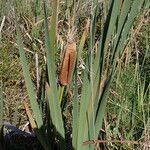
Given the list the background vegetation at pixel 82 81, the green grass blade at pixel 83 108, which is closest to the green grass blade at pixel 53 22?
the background vegetation at pixel 82 81

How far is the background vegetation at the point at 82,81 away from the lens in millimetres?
843

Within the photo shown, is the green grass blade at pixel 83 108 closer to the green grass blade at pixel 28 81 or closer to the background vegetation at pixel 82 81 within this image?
the background vegetation at pixel 82 81

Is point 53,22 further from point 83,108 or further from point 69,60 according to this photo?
point 83,108

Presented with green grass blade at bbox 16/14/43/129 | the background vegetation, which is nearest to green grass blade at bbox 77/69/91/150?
the background vegetation

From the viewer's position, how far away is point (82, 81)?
3.10 feet

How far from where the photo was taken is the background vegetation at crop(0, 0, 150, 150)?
0.84m

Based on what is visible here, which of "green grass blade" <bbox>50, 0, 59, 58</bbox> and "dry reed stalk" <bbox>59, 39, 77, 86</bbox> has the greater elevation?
"green grass blade" <bbox>50, 0, 59, 58</bbox>

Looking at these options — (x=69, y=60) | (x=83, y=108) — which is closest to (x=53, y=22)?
(x=69, y=60)

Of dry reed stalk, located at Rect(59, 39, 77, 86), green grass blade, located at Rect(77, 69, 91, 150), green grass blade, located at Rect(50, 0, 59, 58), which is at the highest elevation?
green grass blade, located at Rect(50, 0, 59, 58)

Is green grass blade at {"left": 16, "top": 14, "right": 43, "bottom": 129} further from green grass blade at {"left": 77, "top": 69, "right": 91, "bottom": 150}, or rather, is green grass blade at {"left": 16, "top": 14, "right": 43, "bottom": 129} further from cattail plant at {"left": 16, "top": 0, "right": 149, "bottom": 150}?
green grass blade at {"left": 77, "top": 69, "right": 91, "bottom": 150}

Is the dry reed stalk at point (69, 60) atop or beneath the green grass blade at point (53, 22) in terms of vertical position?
beneath

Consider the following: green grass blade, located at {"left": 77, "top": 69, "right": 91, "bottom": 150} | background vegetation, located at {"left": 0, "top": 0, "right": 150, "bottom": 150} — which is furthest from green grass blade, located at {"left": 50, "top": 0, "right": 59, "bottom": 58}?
green grass blade, located at {"left": 77, "top": 69, "right": 91, "bottom": 150}

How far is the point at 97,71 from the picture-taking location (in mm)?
867

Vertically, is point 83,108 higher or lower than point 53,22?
lower
